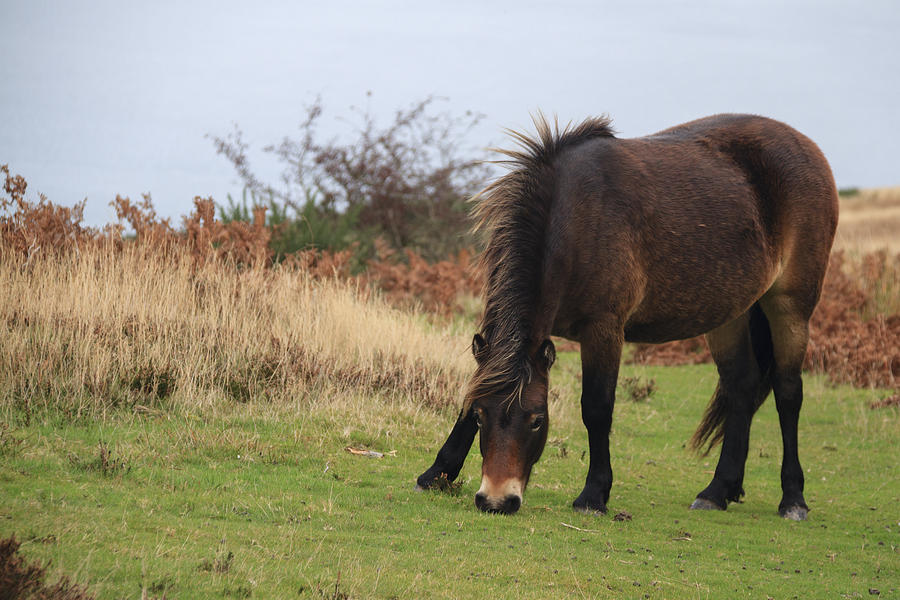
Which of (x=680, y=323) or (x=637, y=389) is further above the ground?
(x=680, y=323)

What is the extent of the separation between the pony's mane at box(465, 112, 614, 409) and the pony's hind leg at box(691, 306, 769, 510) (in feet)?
8.03

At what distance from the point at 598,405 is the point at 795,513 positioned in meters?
2.10

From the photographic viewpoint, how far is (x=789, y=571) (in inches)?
206

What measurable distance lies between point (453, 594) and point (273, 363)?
5.01 meters

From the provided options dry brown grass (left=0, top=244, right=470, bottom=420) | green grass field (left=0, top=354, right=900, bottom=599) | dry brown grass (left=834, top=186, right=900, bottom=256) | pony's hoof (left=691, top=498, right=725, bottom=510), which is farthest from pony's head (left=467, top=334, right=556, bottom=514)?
dry brown grass (left=834, top=186, right=900, bottom=256)

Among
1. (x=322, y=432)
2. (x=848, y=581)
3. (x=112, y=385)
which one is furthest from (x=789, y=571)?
(x=112, y=385)

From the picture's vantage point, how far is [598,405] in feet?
19.9

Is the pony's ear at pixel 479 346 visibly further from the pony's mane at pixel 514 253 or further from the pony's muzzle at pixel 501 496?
the pony's muzzle at pixel 501 496

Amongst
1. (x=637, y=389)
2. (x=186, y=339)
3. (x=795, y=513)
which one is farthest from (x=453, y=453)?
(x=637, y=389)

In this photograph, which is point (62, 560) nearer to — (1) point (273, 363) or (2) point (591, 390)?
(2) point (591, 390)

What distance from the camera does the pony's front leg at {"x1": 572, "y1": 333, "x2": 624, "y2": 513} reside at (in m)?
6.04

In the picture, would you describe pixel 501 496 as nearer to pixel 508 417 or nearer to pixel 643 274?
pixel 508 417

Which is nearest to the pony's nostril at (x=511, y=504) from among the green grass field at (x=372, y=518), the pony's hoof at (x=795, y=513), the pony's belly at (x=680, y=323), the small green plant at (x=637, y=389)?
the green grass field at (x=372, y=518)

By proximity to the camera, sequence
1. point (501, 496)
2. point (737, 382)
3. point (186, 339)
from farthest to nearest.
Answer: point (186, 339), point (737, 382), point (501, 496)
